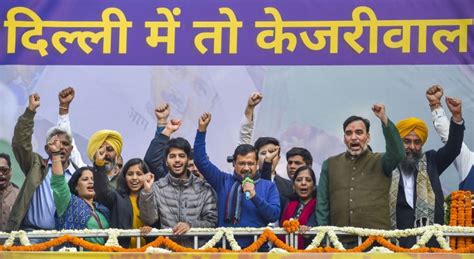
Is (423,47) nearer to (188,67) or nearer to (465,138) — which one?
(465,138)

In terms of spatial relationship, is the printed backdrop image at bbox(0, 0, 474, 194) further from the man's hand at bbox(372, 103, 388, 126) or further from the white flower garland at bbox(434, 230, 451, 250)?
the white flower garland at bbox(434, 230, 451, 250)

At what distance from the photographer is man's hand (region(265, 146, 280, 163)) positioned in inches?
649

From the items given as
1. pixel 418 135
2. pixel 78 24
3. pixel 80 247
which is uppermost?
pixel 78 24

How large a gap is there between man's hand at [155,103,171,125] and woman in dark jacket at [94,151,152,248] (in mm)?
1137

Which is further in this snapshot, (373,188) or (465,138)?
(465,138)

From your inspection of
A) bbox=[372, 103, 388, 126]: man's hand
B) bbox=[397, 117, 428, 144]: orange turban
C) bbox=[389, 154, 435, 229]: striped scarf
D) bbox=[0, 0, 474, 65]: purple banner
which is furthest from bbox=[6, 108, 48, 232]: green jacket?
bbox=[397, 117, 428, 144]: orange turban

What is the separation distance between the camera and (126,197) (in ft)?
53.4

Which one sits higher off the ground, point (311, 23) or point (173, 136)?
point (311, 23)

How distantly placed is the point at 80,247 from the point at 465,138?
4184 mm

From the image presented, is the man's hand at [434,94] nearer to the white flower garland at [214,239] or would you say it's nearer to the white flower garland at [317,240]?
the white flower garland at [317,240]

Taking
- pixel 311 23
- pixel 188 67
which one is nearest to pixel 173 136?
pixel 188 67

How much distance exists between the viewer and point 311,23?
17734mm

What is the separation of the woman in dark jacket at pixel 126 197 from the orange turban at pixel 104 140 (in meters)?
0.70

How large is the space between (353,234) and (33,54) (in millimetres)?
4325
